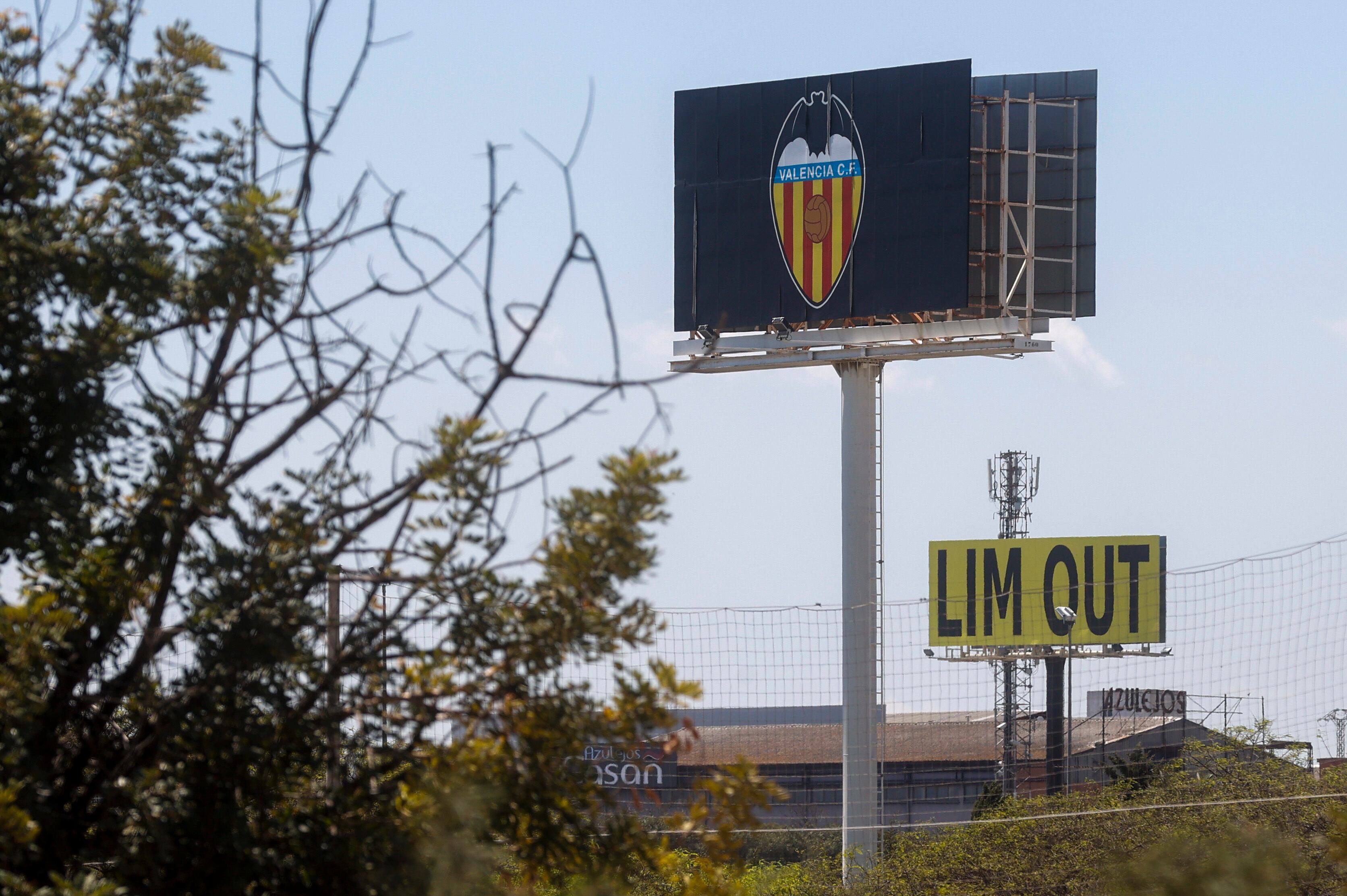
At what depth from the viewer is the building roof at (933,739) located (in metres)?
28.4

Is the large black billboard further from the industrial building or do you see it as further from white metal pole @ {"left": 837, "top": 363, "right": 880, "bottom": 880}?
the industrial building

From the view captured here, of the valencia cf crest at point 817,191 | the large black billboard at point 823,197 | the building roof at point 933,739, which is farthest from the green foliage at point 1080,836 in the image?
the building roof at point 933,739

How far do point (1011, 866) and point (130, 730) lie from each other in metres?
11.3

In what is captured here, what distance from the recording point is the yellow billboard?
33.3 meters

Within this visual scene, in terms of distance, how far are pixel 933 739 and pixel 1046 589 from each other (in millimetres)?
5679

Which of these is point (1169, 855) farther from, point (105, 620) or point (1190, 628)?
point (1190, 628)

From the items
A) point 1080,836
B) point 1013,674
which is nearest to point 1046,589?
point 1013,674

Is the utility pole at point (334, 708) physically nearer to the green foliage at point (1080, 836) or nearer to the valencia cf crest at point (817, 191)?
the green foliage at point (1080, 836)

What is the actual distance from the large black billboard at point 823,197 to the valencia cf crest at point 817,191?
1cm

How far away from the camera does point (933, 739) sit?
36.4 meters

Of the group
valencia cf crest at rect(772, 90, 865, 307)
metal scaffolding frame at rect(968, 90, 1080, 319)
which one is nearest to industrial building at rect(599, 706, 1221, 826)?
valencia cf crest at rect(772, 90, 865, 307)

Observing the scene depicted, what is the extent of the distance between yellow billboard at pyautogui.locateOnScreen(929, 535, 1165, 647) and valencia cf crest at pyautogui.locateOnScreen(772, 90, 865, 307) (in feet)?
59.6

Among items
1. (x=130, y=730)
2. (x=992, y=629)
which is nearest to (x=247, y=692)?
(x=130, y=730)

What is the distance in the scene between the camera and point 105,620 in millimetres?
2520
